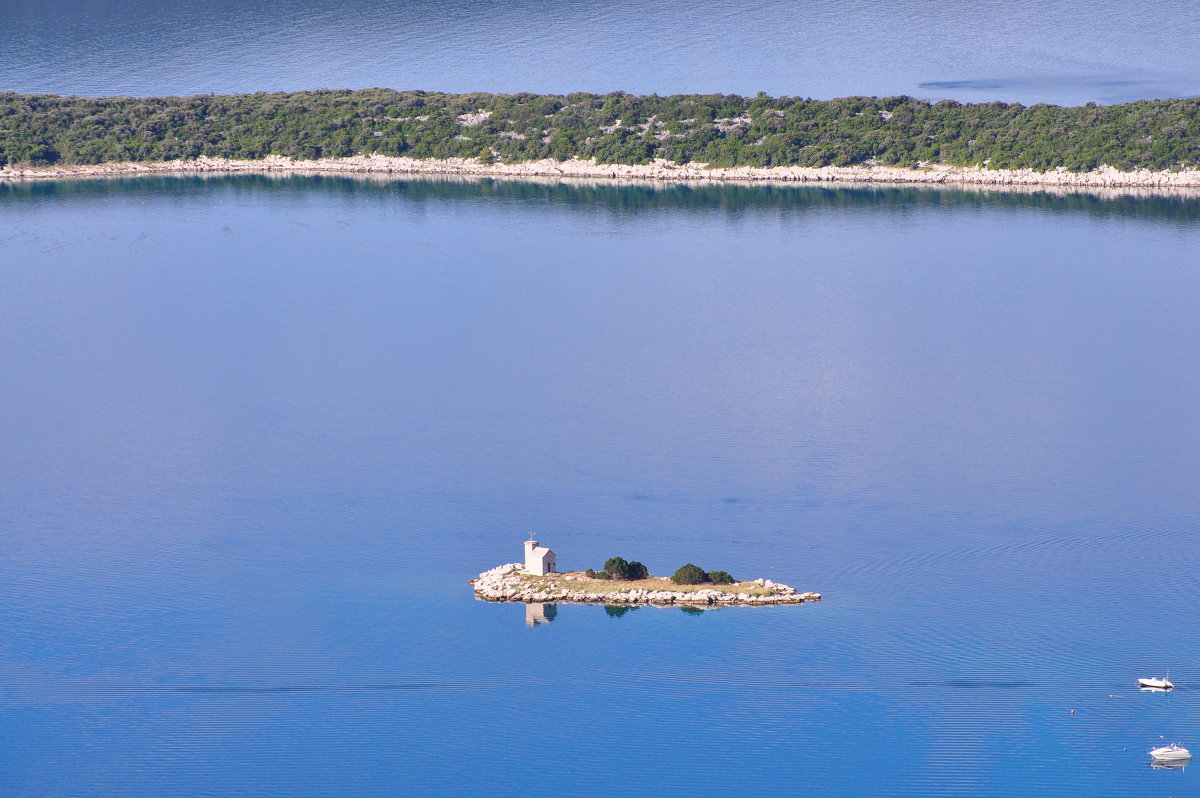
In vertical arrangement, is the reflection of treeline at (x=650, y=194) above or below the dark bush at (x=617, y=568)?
above

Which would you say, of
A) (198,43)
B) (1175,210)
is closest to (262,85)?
(198,43)

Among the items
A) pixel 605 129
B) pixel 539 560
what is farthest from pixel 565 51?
pixel 539 560

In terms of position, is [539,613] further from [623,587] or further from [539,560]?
[623,587]

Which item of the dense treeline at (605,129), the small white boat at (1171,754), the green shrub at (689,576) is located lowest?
the small white boat at (1171,754)

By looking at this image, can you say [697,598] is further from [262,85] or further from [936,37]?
[936,37]

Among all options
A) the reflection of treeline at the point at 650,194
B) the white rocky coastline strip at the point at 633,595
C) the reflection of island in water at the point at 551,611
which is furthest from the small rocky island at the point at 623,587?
the reflection of treeline at the point at 650,194

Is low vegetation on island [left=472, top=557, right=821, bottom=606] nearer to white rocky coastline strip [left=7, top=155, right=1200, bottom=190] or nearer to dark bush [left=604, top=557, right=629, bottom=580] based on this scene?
dark bush [left=604, top=557, right=629, bottom=580]

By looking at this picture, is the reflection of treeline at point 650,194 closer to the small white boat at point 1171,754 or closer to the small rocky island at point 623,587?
the small rocky island at point 623,587
